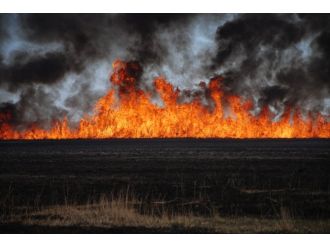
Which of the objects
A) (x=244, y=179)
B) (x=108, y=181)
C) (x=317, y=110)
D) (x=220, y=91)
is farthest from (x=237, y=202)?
(x=220, y=91)

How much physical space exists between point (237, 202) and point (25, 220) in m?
10.6

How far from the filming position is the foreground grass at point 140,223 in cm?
1686

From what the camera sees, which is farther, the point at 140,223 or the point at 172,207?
the point at 172,207

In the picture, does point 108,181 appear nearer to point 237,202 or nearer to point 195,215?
point 237,202

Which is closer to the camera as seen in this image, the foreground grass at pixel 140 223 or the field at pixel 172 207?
the foreground grass at pixel 140 223

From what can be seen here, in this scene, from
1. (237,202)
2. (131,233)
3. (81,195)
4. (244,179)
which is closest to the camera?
(131,233)

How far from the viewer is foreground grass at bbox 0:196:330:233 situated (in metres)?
16.9

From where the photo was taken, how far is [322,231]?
17.0 metres

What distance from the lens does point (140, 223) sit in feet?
58.2

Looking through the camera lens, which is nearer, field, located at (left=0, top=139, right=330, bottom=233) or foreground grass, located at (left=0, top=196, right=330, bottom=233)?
foreground grass, located at (left=0, top=196, right=330, bottom=233)

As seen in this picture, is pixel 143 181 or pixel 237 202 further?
pixel 143 181
